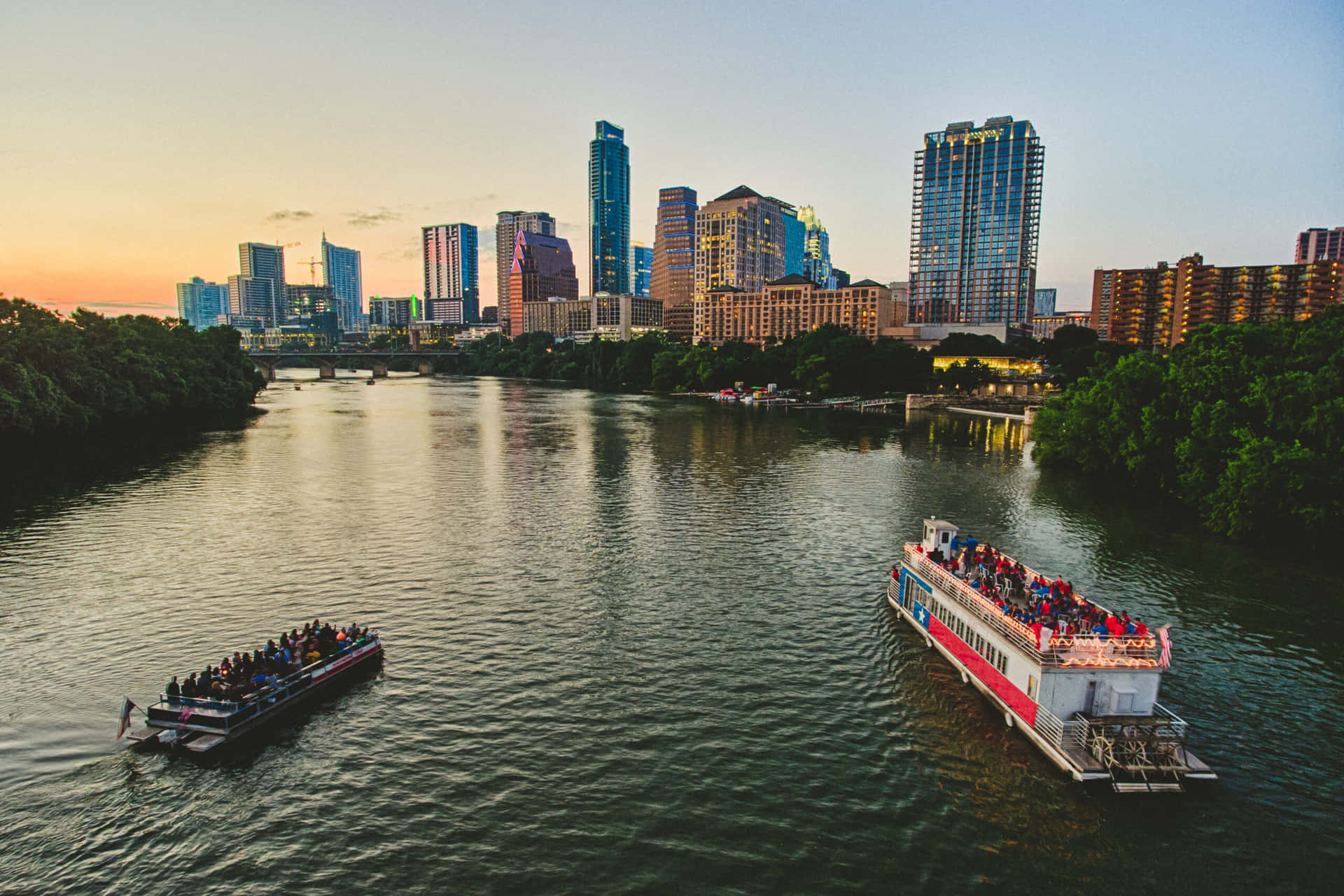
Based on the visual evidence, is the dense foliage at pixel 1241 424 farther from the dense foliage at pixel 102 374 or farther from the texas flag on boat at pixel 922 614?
the dense foliage at pixel 102 374

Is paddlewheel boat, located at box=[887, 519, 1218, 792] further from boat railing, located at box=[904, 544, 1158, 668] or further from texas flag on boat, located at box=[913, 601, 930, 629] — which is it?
texas flag on boat, located at box=[913, 601, 930, 629]

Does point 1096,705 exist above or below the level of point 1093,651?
below

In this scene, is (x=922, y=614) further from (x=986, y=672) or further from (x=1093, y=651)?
(x=1093, y=651)

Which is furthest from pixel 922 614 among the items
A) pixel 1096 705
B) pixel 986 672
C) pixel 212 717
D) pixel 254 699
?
pixel 212 717

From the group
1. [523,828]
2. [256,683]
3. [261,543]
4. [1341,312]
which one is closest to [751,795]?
[523,828]

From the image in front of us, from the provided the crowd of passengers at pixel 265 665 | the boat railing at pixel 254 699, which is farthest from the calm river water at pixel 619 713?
the crowd of passengers at pixel 265 665

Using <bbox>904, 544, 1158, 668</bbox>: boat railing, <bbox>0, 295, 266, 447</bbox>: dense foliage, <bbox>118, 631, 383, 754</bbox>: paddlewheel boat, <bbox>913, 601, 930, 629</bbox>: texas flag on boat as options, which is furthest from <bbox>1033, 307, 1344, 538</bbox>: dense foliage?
<bbox>0, 295, 266, 447</bbox>: dense foliage
